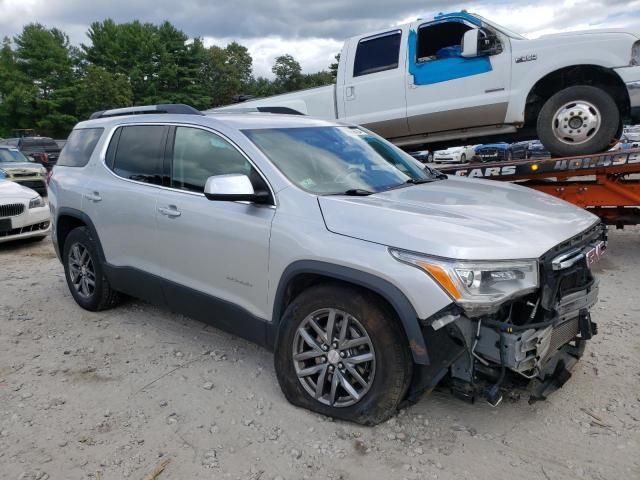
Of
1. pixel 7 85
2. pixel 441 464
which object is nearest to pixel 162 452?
pixel 441 464

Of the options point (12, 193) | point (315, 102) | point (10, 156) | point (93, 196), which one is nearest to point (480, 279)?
point (93, 196)

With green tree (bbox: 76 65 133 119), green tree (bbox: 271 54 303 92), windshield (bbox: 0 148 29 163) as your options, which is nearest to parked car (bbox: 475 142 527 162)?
windshield (bbox: 0 148 29 163)

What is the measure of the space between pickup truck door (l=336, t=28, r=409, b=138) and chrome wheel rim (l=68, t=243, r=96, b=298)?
378cm

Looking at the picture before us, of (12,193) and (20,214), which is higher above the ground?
(12,193)

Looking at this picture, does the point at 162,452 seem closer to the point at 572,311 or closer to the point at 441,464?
the point at 441,464

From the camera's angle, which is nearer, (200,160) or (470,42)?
(200,160)

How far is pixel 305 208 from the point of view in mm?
2973

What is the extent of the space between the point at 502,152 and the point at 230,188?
40.0ft

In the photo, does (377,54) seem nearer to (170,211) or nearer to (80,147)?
(80,147)

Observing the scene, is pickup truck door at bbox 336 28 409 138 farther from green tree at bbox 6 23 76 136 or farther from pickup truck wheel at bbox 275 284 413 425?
green tree at bbox 6 23 76 136

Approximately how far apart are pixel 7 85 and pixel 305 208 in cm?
5213

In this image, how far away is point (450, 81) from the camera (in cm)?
630

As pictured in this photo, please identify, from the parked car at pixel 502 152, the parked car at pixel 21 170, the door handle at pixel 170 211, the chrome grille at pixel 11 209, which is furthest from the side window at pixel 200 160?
the parked car at pixel 21 170

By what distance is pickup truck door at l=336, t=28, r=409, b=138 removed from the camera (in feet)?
21.6
